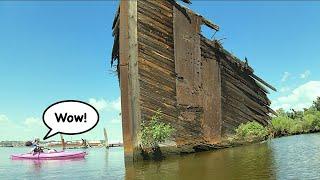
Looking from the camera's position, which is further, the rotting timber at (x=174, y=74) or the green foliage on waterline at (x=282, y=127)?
the green foliage on waterline at (x=282, y=127)

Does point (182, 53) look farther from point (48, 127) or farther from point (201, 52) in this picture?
point (48, 127)

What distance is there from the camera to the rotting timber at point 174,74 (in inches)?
746

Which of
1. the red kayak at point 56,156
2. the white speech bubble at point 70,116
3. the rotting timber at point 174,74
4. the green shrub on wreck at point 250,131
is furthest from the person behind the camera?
the red kayak at point 56,156

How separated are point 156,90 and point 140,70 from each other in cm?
123

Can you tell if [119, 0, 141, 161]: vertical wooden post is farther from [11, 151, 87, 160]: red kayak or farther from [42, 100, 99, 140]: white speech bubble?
[11, 151, 87, 160]: red kayak

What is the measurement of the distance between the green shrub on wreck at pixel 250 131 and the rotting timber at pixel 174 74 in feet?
1.51

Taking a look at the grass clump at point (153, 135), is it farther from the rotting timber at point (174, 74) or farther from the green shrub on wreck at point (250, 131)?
the green shrub on wreck at point (250, 131)

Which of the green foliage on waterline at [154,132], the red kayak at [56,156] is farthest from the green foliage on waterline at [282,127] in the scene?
the red kayak at [56,156]

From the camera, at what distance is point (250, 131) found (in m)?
25.7

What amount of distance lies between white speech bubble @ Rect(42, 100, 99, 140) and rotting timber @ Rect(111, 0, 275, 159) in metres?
2.18

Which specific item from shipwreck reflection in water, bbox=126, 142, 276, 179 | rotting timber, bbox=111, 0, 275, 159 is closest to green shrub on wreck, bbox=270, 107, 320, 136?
rotting timber, bbox=111, 0, 275, 159

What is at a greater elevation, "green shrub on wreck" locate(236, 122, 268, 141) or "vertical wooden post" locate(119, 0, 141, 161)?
"vertical wooden post" locate(119, 0, 141, 161)

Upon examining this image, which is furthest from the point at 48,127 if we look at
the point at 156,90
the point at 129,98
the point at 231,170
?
the point at 231,170

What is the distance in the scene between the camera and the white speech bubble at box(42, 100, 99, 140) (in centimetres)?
1681
